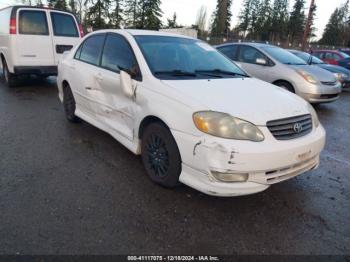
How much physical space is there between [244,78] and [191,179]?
5.55 ft

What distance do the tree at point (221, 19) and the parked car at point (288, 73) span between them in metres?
58.8

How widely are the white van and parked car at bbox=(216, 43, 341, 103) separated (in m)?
4.89

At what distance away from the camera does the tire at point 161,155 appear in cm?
312

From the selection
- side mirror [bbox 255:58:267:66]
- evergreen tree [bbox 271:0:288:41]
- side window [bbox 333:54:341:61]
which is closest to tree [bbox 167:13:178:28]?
evergreen tree [bbox 271:0:288:41]

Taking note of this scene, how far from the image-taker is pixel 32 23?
8172 mm

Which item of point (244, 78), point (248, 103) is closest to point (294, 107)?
point (248, 103)

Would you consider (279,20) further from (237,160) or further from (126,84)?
(237,160)

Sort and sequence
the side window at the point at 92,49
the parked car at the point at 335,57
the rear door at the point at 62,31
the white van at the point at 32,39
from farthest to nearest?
the parked car at the point at 335,57
the rear door at the point at 62,31
the white van at the point at 32,39
the side window at the point at 92,49

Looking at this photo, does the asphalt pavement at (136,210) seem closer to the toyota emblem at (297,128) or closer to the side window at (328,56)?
the toyota emblem at (297,128)

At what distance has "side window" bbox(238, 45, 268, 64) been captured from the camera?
8273 mm

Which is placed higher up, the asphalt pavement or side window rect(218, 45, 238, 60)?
side window rect(218, 45, 238, 60)

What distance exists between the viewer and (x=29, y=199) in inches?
122

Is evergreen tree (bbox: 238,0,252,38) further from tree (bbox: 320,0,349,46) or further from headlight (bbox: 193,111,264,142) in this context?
headlight (bbox: 193,111,264,142)

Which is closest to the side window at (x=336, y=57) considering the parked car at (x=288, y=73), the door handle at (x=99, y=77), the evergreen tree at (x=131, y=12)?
the parked car at (x=288, y=73)
